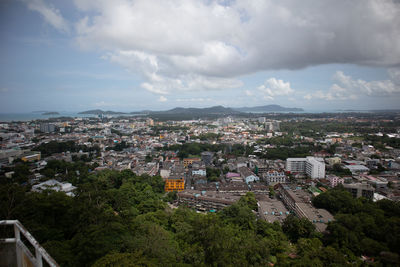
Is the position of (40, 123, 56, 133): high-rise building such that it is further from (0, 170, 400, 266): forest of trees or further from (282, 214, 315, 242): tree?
(282, 214, 315, 242): tree

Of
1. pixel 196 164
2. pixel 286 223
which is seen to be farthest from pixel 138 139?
pixel 286 223

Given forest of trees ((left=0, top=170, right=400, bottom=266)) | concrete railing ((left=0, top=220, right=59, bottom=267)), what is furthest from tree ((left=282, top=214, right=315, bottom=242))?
concrete railing ((left=0, top=220, right=59, bottom=267))

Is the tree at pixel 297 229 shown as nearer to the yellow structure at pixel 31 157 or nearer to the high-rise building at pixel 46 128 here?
the yellow structure at pixel 31 157

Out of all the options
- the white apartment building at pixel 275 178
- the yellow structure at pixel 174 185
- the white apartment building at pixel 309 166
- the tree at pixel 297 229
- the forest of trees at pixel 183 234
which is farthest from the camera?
the white apartment building at pixel 309 166

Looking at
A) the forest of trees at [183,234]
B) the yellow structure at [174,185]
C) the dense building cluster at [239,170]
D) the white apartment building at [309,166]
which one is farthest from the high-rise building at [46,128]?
the white apartment building at [309,166]

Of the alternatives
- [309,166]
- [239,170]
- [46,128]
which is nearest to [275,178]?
[239,170]

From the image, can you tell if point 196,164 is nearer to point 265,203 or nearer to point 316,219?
point 265,203

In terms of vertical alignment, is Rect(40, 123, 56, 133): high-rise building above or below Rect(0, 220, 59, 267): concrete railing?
below
